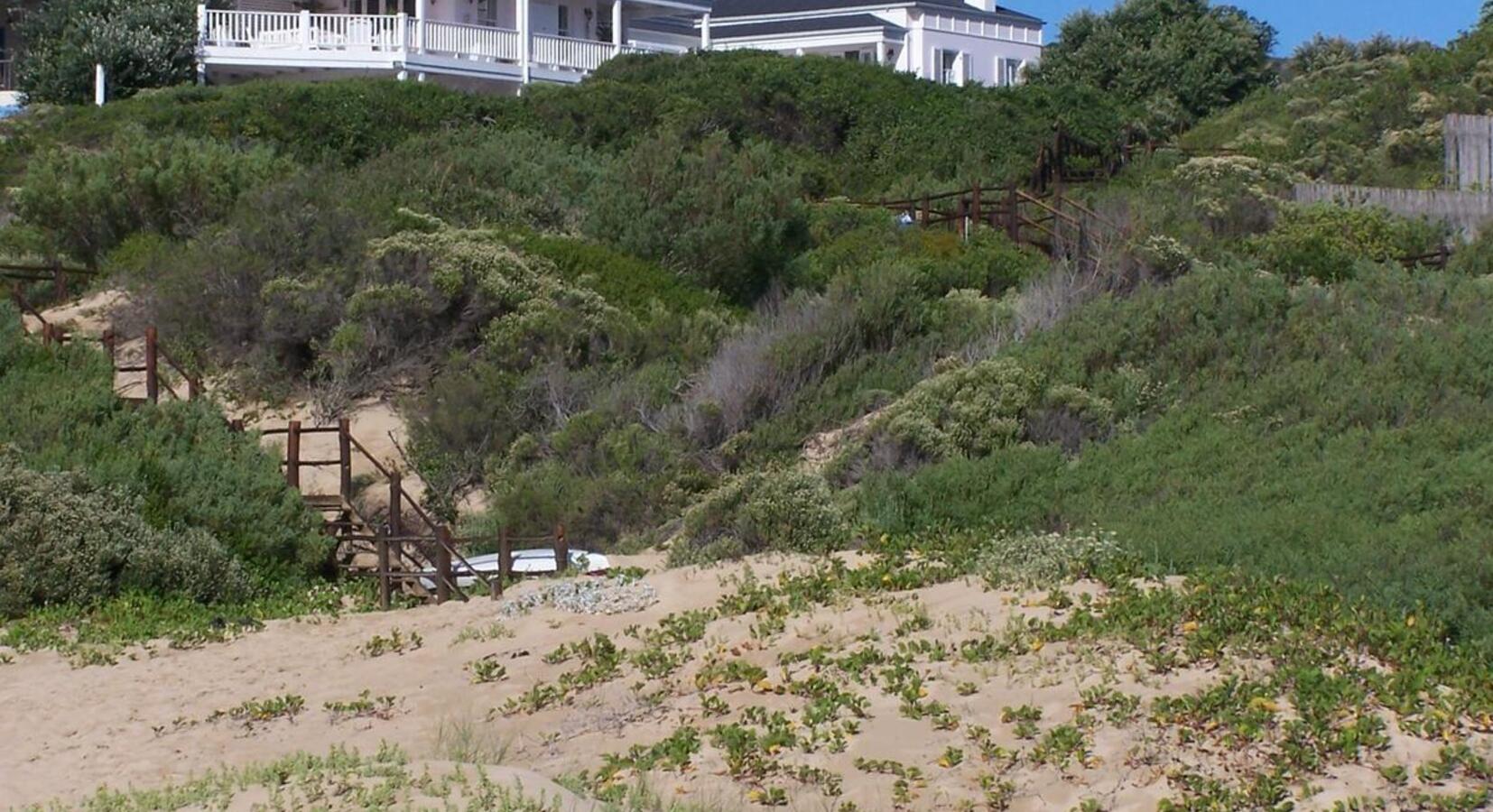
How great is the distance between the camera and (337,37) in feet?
120

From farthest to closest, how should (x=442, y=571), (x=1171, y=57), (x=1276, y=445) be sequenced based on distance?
(x=1171, y=57)
(x=1276, y=445)
(x=442, y=571)

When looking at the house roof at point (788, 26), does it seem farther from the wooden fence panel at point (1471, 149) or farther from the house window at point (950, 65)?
the wooden fence panel at point (1471, 149)

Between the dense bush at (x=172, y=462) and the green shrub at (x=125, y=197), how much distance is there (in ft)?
22.1

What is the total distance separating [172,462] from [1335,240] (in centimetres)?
1423

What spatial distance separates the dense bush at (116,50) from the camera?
35500mm

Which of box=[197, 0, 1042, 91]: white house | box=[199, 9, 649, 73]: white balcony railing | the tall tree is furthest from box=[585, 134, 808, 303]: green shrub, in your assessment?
the tall tree

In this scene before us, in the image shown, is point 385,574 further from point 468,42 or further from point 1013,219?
point 468,42

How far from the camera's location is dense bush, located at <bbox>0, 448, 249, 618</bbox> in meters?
14.4

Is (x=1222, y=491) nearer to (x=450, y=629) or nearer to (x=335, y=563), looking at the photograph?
(x=450, y=629)

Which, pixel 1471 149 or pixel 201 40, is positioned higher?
pixel 201 40

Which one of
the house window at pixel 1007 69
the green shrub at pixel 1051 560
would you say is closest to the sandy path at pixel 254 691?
the green shrub at pixel 1051 560

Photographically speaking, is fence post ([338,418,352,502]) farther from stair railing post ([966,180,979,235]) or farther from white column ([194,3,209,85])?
white column ([194,3,209,85])

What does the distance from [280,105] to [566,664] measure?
21.2m

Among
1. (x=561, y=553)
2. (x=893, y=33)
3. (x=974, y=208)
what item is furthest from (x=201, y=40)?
(x=561, y=553)
